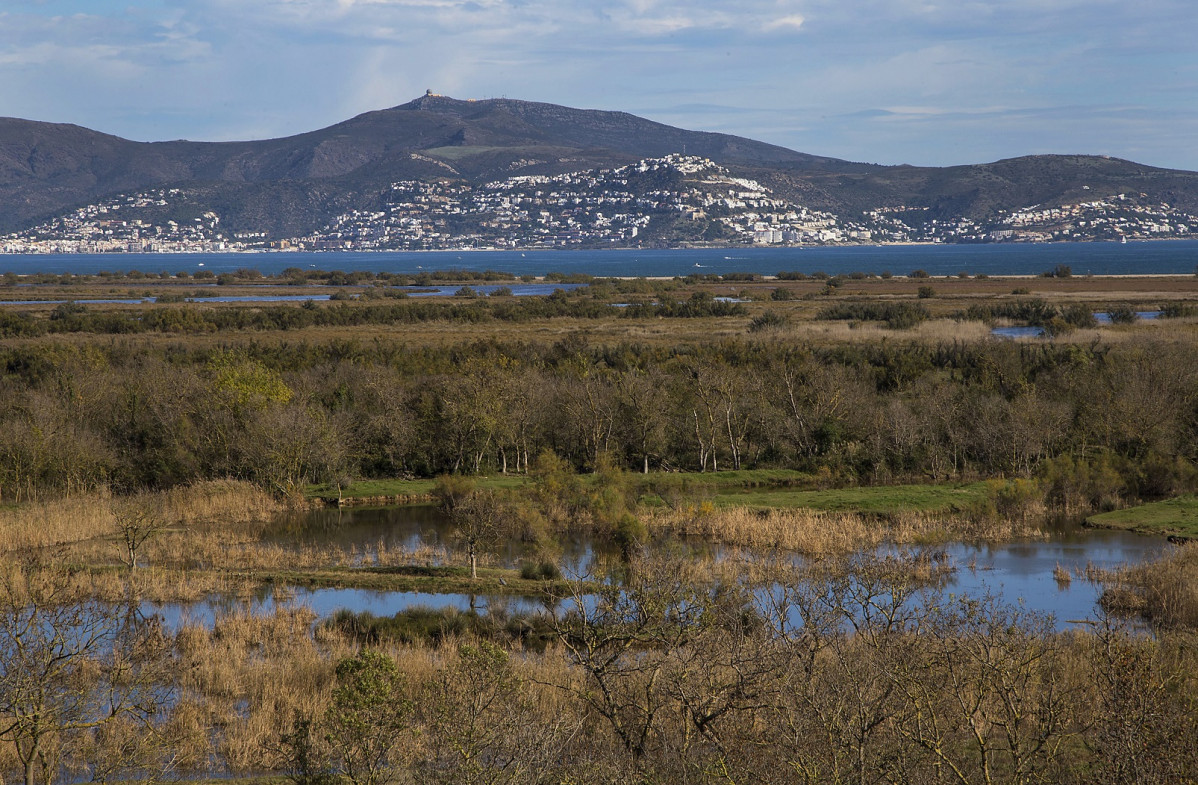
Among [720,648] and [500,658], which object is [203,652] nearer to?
[500,658]

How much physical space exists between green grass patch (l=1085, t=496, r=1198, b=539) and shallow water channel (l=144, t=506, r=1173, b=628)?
0.44 meters

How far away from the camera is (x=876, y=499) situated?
1353 inches

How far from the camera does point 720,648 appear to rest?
49.8 feet

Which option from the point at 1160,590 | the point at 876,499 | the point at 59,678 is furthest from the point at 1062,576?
the point at 59,678

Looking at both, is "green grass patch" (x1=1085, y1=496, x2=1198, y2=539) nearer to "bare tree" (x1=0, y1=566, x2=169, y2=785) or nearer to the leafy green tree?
the leafy green tree

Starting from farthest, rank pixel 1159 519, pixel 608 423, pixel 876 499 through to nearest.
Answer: pixel 608 423 → pixel 876 499 → pixel 1159 519

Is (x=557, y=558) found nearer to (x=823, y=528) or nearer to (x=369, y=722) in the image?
(x=823, y=528)

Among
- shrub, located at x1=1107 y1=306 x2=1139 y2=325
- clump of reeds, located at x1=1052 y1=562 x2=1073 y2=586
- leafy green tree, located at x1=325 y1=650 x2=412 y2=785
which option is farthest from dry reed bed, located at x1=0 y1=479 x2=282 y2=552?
shrub, located at x1=1107 y1=306 x2=1139 y2=325

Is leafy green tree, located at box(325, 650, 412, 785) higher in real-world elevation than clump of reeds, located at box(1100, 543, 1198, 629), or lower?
higher

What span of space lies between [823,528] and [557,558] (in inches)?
306

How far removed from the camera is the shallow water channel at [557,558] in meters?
24.9

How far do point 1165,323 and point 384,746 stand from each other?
7342 cm

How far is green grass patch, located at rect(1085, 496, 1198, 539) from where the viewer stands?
30.5 m

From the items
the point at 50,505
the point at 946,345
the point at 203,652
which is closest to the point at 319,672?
the point at 203,652
